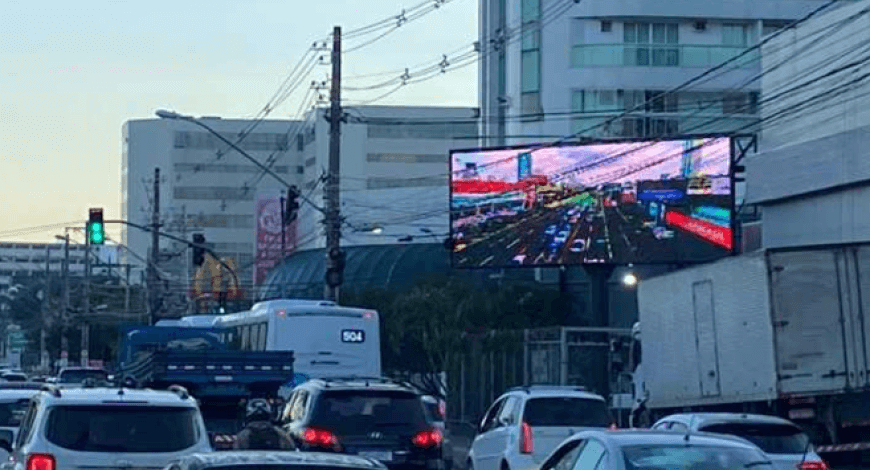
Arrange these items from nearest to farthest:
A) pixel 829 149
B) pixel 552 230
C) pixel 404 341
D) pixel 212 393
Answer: pixel 212 393 → pixel 829 149 → pixel 552 230 → pixel 404 341

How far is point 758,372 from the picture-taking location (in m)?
27.5

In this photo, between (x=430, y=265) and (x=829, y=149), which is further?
(x=430, y=265)

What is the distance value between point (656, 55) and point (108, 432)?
6006cm

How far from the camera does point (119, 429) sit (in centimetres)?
1775

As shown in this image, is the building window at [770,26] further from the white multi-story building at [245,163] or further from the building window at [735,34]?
the white multi-story building at [245,163]

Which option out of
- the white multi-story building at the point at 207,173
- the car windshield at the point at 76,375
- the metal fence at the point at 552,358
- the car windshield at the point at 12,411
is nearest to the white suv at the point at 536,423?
the car windshield at the point at 12,411

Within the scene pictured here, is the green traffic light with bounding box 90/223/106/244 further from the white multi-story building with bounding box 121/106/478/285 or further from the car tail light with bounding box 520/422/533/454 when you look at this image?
the white multi-story building with bounding box 121/106/478/285

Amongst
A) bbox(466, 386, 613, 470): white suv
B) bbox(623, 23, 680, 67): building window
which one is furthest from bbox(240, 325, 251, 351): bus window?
bbox(623, 23, 680, 67): building window

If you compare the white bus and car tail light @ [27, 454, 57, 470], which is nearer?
car tail light @ [27, 454, 57, 470]

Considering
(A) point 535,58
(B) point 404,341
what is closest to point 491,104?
(A) point 535,58

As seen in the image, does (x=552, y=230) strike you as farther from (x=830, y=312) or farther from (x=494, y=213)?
(x=830, y=312)

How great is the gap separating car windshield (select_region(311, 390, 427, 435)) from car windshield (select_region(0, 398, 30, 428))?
12.6ft

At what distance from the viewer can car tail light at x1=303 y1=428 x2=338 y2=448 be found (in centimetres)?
2363

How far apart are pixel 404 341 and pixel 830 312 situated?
3426 cm
